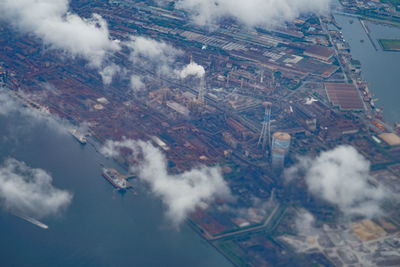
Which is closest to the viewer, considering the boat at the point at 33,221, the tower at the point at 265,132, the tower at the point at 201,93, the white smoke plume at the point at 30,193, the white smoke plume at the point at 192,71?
the boat at the point at 33,221

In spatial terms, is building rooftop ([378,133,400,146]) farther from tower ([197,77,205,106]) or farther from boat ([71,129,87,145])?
boat ([71,129,87,145])

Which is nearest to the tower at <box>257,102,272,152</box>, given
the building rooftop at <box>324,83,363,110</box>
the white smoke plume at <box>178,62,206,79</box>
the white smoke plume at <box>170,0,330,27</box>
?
the building rooftop at <box>324,83,363,110</box>

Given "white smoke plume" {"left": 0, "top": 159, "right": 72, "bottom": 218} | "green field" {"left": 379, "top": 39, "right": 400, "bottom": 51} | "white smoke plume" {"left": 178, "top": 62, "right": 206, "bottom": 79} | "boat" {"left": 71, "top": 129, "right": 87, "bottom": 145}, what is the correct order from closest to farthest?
"white smoke plume" {"left": 0, "top": 159, "right": 72, "bottom": 218}
"boat" {"left": 71, "top": 129, "right": 87, "bottom": 145}
"white smoke plume" {"left": 178, "top": 62, "right": 206, "bottom": 79}
"green field" {"left": 379, "top": 39, "right": 400, "bottom": 51}

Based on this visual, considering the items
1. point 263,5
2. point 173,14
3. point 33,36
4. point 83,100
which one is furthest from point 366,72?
point 33,36

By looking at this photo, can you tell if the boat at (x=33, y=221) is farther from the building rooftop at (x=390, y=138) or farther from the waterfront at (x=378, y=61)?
the waterfront at (x=378, y=61)

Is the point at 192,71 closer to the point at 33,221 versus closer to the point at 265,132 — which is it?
the point at 265,132

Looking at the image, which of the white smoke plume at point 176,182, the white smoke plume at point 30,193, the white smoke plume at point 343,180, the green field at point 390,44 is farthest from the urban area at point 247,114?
the white smoke plume at point 30,193
